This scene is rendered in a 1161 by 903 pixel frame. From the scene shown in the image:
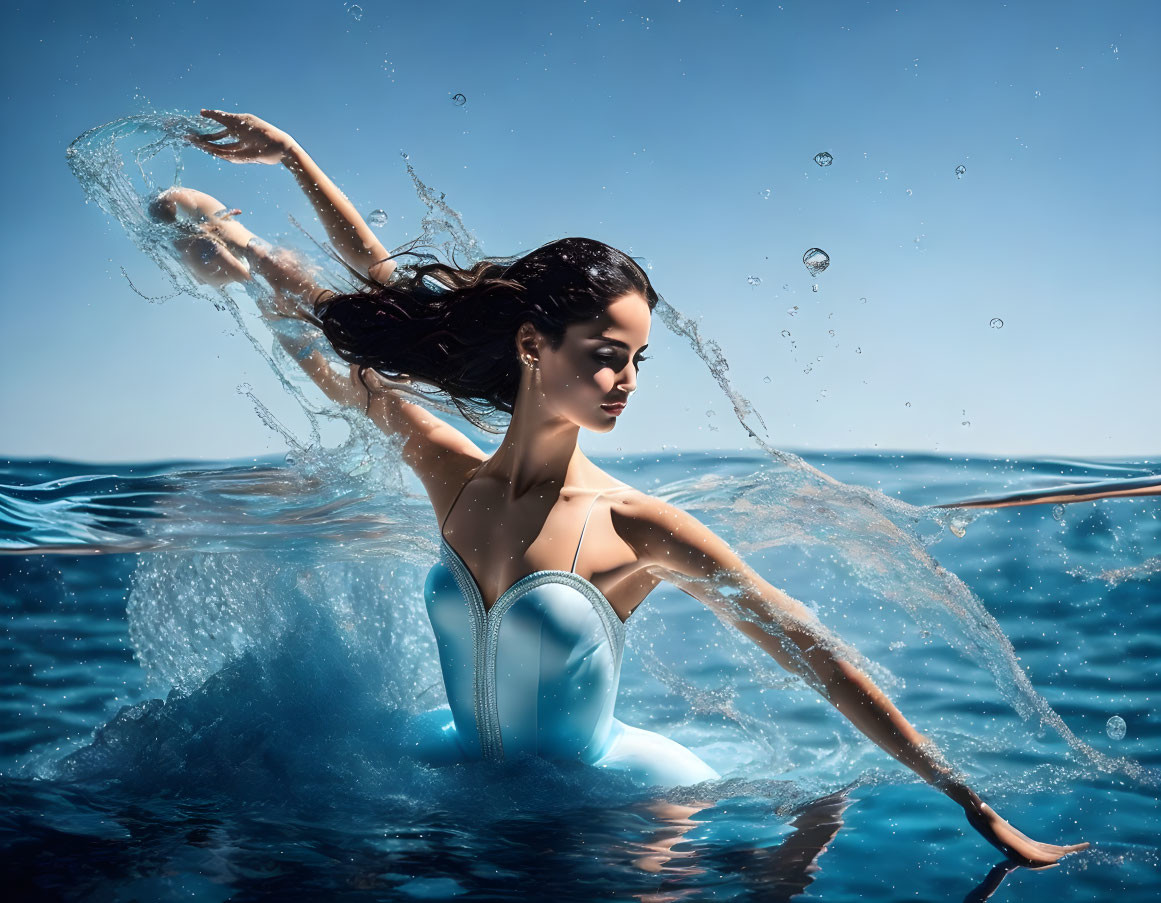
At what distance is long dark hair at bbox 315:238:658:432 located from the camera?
113 inches

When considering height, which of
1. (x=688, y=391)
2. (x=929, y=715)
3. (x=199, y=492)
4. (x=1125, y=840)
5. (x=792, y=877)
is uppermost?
(x=688, y=391)

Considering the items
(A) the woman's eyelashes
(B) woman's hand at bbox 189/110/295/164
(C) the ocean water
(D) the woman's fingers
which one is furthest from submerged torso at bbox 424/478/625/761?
(D) the woman's fingers

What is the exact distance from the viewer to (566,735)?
2984 mm

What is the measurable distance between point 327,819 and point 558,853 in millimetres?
720

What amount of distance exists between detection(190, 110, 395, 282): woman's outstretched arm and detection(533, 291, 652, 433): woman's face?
0.94 m

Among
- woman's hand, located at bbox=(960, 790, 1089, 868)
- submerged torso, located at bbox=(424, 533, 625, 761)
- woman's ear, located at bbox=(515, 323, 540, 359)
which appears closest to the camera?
woman's hand, located at bbox=(960, 790, 1089, 868)

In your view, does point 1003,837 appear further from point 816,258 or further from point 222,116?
point 222,116

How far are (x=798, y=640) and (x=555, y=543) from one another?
735mm

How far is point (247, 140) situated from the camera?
11.4 feet

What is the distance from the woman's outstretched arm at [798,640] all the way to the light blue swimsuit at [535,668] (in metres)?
0.23

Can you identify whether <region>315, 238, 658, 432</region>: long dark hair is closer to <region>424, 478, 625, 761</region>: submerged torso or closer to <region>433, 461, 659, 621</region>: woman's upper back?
<region>433, 461, 659, 621</region>: woman's upper back

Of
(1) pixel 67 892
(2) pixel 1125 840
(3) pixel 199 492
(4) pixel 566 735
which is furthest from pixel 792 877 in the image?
(3) pixel 199 492

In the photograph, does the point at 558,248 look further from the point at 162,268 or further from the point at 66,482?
the point at 66,482

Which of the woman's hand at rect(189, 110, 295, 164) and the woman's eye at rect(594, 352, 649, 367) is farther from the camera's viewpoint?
the woman's hand at rect(189, 110, 295, 164)
